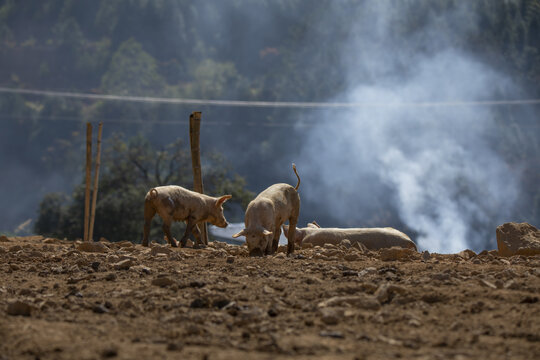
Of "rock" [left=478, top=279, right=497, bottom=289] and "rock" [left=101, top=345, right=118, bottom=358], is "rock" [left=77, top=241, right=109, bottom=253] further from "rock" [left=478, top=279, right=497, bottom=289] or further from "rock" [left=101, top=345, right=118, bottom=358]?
"rock" [left=101, top=345, right=118, bottom=358]

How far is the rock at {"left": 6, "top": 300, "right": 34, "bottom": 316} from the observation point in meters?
5.18

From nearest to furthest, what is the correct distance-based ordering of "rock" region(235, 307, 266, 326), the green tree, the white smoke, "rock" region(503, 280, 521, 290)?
"rock" region(235, 307, 266, 326) → "rock" region(503, 280, 521, 290) → the white smoke → the green tree

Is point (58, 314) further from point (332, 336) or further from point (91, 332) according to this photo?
point (332, 336)

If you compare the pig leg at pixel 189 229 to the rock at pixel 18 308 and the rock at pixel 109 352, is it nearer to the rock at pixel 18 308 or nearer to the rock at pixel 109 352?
the rock at pixel 18 308

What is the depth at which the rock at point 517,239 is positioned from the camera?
9250 millimetres

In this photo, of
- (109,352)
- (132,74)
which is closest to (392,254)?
(109,352)

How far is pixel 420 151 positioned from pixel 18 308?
134ft

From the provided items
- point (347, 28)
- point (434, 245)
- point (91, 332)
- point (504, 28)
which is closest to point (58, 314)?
point (91, 332)

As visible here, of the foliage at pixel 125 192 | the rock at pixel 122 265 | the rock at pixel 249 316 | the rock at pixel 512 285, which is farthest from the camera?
the foliage at pixel 125 192

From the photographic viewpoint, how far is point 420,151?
44.2 metres

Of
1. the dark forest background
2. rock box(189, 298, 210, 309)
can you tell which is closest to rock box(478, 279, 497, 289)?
rock box(189, 298, 210, 309)

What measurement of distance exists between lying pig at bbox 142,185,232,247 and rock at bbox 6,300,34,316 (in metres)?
6.42

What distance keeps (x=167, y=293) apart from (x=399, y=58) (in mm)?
50790

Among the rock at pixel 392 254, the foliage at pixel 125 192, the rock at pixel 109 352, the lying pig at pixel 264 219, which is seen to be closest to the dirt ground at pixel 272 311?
the rock at pixel 109 352
